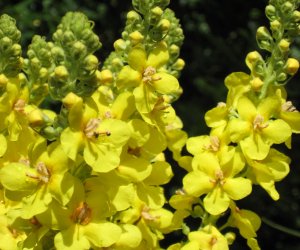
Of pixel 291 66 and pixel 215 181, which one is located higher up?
pixel 291 66

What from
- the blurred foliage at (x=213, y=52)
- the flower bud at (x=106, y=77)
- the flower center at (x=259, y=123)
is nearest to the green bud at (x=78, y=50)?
the flower bud at (x=106, y=77)

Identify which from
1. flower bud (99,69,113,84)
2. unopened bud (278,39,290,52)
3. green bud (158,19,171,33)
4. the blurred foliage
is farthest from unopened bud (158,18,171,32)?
the blurred foliage

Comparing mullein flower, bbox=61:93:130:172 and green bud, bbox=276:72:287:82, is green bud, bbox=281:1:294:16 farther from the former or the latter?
mullein flower, bbox=61:93:130:172

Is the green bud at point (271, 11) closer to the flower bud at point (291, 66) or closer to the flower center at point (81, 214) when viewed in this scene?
the flower bud at point (291, 66)

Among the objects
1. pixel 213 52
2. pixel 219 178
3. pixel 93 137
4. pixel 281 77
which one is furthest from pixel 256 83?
pixel 213 52

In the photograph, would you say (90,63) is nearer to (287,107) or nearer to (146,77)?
(146,77)

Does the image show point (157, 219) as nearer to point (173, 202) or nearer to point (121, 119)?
point (173, 202)
